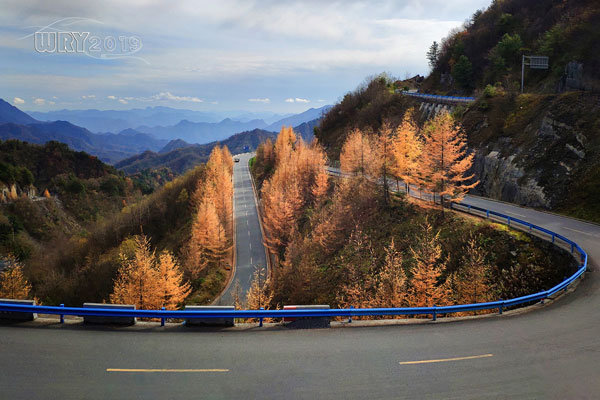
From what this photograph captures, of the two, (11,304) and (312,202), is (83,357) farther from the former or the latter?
(312,202)

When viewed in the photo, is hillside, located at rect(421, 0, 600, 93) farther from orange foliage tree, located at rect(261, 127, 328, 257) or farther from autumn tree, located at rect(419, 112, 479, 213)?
orange foliage tree, located at rect(261, 127, 328, 257)

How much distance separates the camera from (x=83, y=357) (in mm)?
9055

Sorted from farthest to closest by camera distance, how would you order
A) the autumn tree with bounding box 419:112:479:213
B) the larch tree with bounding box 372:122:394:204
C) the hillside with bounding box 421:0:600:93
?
the hillside with bounding box 421:0:600:93
the larch tree with bounding box 372:122:394:204
the autumn tree with bounding box 419:112:479:213

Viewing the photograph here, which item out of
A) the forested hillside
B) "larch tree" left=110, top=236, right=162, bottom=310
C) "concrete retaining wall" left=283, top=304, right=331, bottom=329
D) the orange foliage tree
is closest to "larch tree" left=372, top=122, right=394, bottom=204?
the forested hillside

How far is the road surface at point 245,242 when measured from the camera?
43856 mm

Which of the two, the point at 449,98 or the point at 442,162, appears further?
the point at 449,98

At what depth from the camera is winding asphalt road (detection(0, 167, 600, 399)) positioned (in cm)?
796

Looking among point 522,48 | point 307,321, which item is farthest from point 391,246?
point 522,48

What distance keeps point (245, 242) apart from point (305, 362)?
48062 millimetres

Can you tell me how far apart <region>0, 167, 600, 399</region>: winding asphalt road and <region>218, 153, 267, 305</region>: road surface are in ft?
95.5

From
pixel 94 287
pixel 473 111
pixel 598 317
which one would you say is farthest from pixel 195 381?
pixel 473 111

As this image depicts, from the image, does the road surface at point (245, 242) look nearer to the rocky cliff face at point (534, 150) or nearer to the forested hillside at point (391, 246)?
the forested hillside at point (391, 246)

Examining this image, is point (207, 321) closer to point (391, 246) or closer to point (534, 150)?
point (391, 246)

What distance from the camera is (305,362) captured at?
912 centimetres
